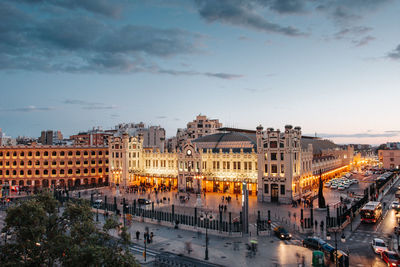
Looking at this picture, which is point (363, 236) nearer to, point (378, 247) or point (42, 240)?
point (378, 247)

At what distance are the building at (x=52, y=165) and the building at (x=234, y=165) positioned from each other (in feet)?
41.9

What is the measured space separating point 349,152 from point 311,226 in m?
105

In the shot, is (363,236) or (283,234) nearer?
(283,234)

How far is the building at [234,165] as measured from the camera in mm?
68562

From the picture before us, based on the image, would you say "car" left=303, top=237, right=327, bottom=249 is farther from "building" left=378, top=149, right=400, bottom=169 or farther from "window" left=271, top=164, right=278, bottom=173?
"building" left=378, top=149, right=400, bottom=169

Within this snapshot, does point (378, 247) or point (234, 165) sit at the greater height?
point (234, 165)

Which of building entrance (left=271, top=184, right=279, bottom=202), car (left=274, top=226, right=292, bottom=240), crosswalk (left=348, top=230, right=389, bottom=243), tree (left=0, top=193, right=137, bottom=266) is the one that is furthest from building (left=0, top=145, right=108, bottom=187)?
crosswalk (left=348, top=230, right=389, bottom=243)

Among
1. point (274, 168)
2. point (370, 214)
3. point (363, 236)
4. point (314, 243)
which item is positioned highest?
point (274, 168)

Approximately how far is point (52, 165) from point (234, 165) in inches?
2390

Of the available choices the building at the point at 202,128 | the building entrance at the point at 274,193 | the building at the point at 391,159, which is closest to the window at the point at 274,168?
the building entrance at the point at 274,193

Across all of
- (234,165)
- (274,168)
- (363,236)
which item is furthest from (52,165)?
(363,236)

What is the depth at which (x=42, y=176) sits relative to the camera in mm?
97375

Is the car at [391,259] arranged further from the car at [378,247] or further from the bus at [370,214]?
the bus at [370,214]

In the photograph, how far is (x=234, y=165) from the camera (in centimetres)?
7894
